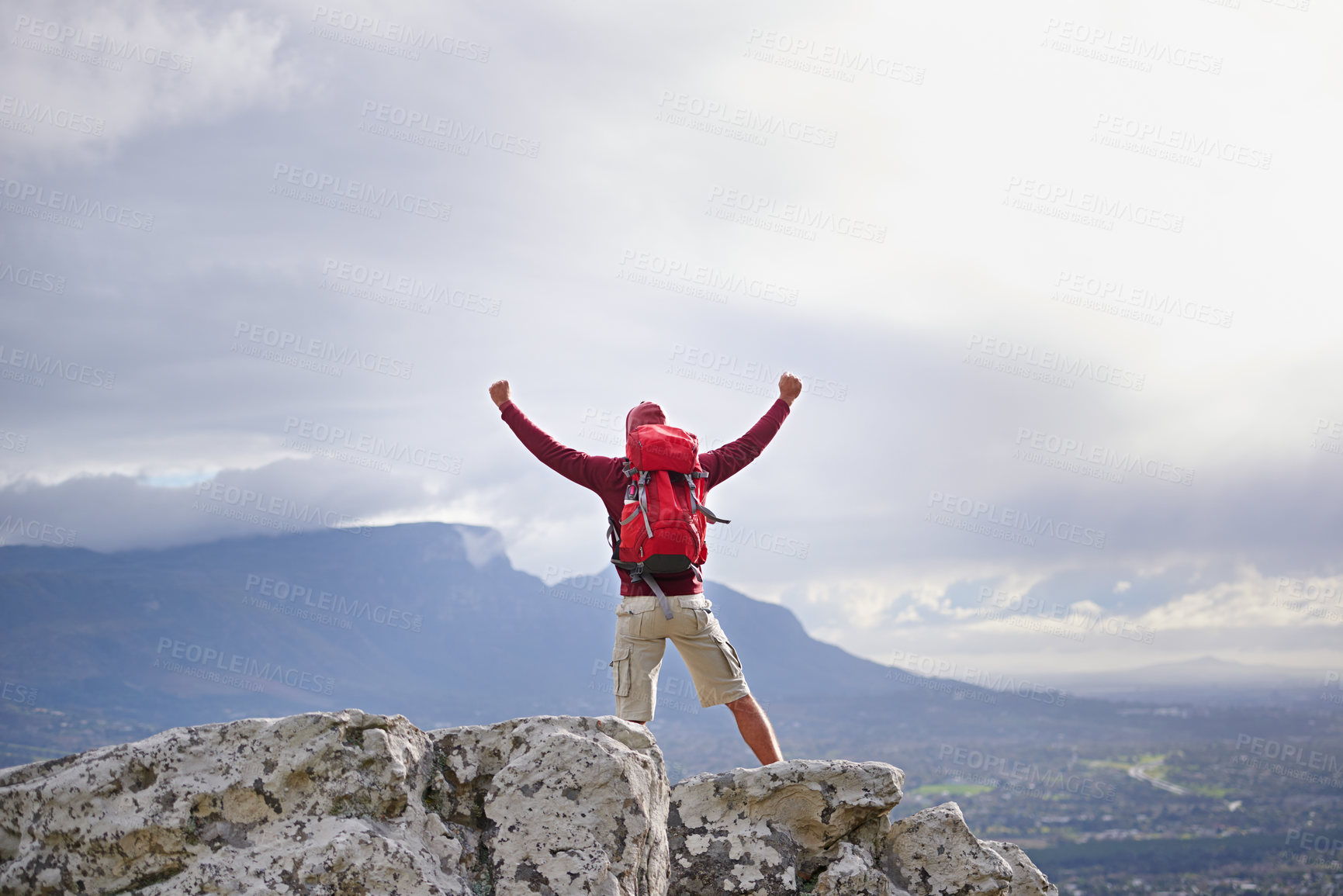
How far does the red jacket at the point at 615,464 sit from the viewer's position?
837 centimetres

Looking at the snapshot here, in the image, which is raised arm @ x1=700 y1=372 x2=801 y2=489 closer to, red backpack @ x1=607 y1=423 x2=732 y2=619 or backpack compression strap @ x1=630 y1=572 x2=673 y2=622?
red backpack @ x1=607 y1=423 x2=732 y2=619

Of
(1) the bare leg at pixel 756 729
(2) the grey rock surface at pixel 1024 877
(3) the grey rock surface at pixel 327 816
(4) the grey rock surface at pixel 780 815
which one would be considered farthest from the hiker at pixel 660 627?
(2) the grey rock surface at pixel 1024 877

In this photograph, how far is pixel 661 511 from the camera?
26.9ft

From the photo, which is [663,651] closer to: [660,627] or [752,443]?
[660,627]

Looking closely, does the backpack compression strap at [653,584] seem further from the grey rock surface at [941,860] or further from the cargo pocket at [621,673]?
the grey rock surface at [941,860]

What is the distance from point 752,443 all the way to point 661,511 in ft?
5.30

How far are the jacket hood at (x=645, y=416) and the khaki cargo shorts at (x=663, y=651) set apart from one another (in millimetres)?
1771

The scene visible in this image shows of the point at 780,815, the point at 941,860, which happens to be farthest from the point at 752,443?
the point at 941,860

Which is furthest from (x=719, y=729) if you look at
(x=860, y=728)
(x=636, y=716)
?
(x=636, y=716)

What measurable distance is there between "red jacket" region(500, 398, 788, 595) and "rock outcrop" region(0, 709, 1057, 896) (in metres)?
1.80

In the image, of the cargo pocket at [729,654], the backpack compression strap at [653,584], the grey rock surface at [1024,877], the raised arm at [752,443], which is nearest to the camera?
the grey rock surface at [1024,877]

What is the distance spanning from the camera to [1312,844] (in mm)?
102438

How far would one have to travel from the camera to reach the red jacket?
837cm

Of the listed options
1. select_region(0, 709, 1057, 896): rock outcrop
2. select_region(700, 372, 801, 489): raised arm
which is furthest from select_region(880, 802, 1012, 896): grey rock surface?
select_region(700, 372, 801, 489): raised arm
